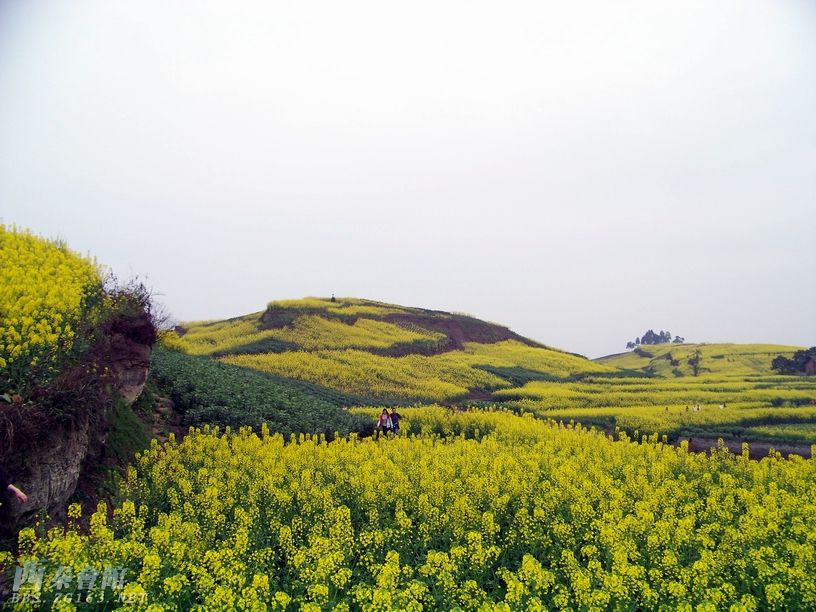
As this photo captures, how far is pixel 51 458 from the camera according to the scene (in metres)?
9.26

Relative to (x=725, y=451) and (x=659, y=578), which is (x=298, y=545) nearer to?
(x=659, y=578)

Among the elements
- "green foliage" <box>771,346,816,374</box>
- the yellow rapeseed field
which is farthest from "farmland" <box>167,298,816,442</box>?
the yellow rapeseed field

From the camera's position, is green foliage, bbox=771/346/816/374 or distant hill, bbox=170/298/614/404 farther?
green foliage, bbox=771/346/816/374

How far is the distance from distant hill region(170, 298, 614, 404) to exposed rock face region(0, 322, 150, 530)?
759 inches

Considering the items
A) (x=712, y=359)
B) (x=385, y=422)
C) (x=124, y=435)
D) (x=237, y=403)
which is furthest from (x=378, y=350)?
(x=712, y=359)

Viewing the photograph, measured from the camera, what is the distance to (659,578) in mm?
7398

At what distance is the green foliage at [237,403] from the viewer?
1812cm

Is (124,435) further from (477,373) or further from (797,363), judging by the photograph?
(797,363)

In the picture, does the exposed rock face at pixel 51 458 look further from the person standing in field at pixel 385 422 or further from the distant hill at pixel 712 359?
the distant hill at pixel 712 359

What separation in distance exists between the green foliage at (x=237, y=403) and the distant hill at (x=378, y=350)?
8.53 meters

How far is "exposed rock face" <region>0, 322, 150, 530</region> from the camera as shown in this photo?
859 centimetres

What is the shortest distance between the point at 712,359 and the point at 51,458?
71.3 meters

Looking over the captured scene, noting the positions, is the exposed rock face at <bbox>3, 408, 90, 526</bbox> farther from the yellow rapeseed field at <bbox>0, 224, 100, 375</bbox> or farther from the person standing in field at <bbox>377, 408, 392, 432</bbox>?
the person standing in field at <bbox>377, 408, 392, 432</bbox>

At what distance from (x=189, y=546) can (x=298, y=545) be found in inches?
71.5
